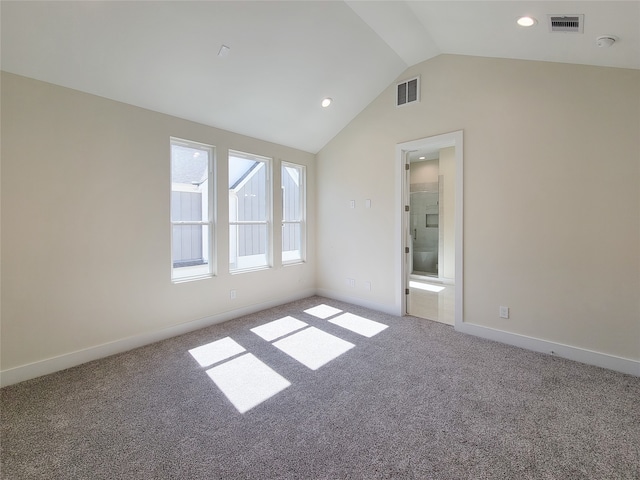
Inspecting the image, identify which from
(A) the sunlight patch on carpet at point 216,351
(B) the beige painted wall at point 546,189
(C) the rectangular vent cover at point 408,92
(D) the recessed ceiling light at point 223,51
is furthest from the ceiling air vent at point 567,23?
(A) the sunlight patch on carpet at point 216,351

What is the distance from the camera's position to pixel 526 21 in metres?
2.34

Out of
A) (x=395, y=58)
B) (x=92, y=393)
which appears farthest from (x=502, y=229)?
(x=92, y=393)

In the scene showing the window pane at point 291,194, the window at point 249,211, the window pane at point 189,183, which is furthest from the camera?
the window pane at point 291,194

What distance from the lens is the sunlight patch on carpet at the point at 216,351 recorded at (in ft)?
9.20

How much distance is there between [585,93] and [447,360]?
2.84 meters

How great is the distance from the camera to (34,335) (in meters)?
2.50

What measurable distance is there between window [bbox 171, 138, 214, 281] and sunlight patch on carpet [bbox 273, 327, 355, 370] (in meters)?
1.47

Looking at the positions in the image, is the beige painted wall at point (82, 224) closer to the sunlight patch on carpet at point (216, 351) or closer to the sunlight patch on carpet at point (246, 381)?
the sunlight patch on carpet at point (216, 351)

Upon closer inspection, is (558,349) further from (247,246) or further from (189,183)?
(189,183)

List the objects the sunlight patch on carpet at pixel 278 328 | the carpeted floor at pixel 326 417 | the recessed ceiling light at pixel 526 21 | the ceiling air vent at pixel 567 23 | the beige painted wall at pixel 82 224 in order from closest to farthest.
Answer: the carpeted floor at pixel 326 417
the ceiling air vent at pixel 567 23
the recessed ceiling light at pixel 526 21
the beige painted wall at pixel 82 224
the sunlight patch on carpet at pixel 278 328

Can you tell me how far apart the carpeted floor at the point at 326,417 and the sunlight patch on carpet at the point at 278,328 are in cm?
30

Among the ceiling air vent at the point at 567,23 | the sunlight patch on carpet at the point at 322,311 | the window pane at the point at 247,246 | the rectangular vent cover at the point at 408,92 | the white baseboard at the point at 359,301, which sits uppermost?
the rectangular vent cover at the point at 408,92

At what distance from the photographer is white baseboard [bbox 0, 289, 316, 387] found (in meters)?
2.42

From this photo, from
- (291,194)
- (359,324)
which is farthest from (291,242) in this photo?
(359,324)
